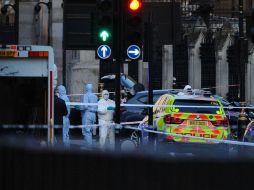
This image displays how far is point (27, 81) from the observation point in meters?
15.5

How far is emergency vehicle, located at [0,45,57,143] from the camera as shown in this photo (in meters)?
15.2

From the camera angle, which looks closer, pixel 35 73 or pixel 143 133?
pixel 35 73

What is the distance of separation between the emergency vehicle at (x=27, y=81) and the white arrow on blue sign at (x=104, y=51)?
3.64 ft

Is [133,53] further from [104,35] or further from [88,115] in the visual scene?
[88,115]

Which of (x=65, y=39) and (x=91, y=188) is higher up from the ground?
(x=65, y=39)

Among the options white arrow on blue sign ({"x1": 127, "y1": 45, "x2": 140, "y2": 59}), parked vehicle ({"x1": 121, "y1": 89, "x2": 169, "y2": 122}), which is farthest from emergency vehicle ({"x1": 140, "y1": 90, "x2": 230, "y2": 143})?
parked vehicle ({"x1": 121, "y1": 89, "x2": 169, "y2": 122})

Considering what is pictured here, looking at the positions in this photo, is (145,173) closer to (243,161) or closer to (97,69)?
(243,161)

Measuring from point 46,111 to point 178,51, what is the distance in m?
34.9

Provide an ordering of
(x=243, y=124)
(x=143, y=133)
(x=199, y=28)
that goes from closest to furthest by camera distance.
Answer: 1. (x=143, y=133)
2. (x=243, y=124)
3. (x=199, y=28)

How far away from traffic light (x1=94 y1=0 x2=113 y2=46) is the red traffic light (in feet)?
1.25

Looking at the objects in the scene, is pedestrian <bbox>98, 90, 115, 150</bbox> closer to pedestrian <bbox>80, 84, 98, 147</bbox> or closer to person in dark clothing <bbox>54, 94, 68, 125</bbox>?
pedestrian <bbox>80, 84, 98, 147</bbox>

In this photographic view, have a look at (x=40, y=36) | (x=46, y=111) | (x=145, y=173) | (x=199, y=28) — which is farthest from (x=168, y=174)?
(x=199, y=28)

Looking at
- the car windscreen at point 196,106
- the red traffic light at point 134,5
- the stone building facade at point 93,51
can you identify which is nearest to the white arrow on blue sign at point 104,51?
the red traffic light at point 134,5

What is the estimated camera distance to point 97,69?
41.2 m
